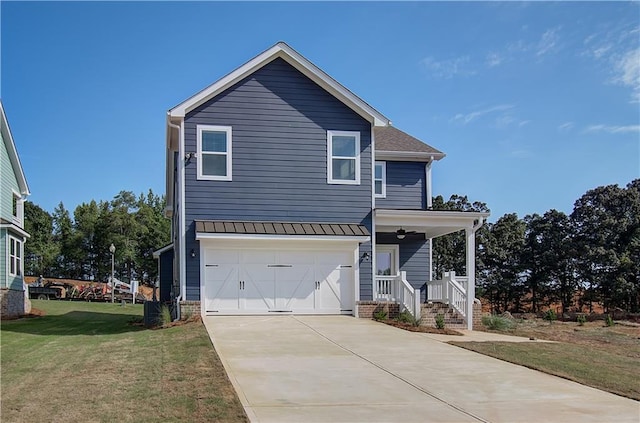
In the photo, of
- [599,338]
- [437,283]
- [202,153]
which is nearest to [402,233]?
[437,283]

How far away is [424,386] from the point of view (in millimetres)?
8883

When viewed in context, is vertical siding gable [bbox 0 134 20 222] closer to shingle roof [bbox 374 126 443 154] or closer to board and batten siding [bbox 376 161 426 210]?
shingle roof [bbox 374 126 443 154]

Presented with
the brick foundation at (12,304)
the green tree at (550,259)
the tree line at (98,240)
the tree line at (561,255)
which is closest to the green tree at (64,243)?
the tree line at (98,240)

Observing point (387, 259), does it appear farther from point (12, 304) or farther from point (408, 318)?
point (12, 304)

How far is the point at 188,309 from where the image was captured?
16.7 m

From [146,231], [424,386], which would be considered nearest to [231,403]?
[424,386]

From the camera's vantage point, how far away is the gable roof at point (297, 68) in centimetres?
1744

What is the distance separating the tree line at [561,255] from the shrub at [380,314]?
17.3 meters

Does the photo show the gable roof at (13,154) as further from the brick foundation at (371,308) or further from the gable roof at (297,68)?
the brick foundation at (371,308)

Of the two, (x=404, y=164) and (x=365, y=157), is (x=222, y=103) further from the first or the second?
(x=404, y=164)

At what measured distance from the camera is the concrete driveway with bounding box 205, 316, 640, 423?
291 inches

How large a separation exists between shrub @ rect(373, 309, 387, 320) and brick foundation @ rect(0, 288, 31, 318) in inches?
575

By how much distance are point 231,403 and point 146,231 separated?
157 ft

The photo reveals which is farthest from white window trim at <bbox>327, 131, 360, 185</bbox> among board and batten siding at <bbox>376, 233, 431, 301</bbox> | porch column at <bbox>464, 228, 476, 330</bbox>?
board and batten siding at <bbox>376, 233, 431, 301</bbox>
